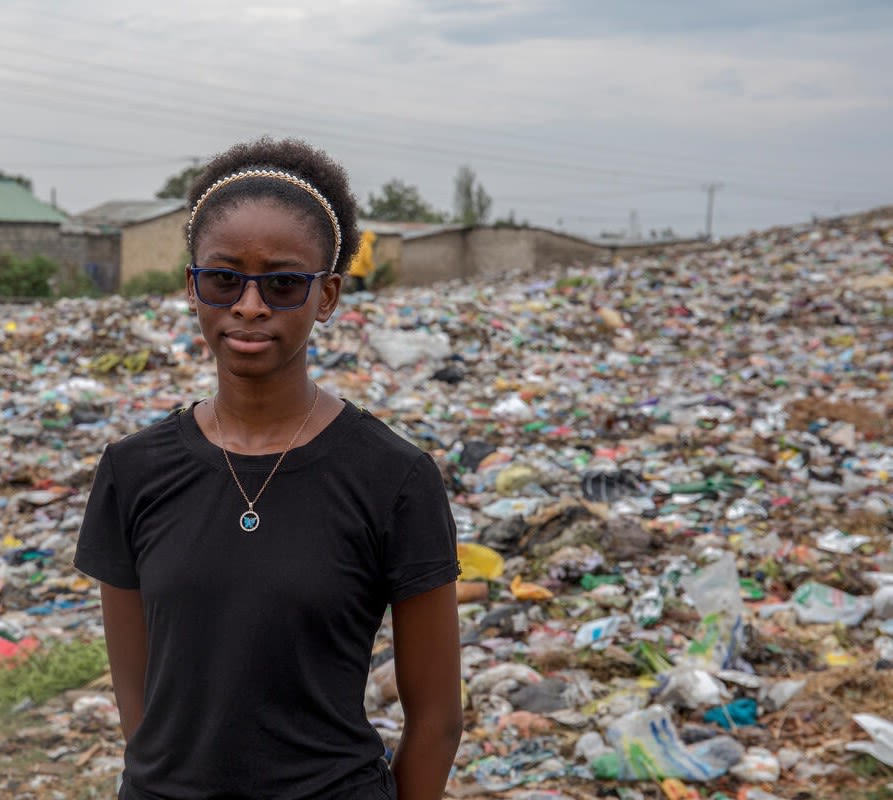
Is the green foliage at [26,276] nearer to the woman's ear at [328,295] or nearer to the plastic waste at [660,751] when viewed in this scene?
the plastic waste at [660,751]

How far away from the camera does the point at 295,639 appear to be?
1409 mm

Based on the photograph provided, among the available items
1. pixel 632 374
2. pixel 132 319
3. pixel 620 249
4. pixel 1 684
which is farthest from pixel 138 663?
pixel 620 249

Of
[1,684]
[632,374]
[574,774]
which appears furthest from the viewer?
[632,374]

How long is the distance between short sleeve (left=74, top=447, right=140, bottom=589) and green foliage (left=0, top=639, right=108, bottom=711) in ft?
9.43

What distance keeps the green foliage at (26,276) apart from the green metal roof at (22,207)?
3.22 meters

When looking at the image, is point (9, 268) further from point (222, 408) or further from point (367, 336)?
point (222, 408)

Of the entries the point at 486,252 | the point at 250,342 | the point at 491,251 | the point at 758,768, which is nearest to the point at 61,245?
the point at 486,252

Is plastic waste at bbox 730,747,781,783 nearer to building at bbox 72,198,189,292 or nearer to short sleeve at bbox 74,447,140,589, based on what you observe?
short sleeve at bbox 74,447,140,589

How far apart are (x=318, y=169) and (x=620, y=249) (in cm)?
1864

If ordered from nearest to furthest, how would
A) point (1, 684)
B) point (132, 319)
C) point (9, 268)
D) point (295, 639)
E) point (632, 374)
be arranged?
point (295, 639) → point (1, 684) → point (632, 374) → point (132, 319) → point (9, 268)

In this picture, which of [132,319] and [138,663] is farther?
[132,319]

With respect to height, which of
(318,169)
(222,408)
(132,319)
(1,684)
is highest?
(318,169)

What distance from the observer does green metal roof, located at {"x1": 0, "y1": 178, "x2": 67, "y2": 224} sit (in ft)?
88.5

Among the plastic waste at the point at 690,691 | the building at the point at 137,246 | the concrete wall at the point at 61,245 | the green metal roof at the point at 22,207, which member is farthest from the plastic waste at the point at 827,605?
the green metal roof at the point at 22,207
